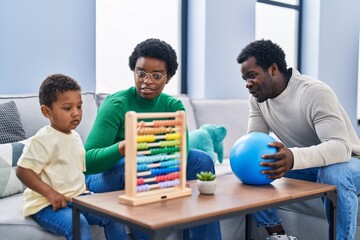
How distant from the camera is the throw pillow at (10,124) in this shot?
6.39ft

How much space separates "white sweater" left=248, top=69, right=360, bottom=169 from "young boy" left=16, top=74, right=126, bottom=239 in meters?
0.81

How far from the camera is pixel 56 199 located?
58.9 inches

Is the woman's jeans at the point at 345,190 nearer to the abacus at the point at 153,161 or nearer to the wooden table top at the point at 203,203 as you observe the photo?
the wooden table top at the point at 203,203

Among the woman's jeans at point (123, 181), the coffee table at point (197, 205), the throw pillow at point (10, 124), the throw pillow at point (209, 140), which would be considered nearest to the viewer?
the coffee table at point (197, 205)

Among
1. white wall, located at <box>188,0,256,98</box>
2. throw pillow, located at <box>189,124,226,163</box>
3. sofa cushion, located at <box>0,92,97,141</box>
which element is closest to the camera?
sofa cushion, located at <box>0,92,97,141</box>

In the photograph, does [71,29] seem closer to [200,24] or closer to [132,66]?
[132,66]

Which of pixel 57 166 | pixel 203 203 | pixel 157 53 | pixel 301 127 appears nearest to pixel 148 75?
pixel 157 53

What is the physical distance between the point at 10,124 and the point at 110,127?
0.55 meters

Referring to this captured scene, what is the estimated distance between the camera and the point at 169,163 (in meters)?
1.43

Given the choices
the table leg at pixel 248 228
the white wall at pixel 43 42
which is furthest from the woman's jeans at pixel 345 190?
the white wall at pixel 43 42

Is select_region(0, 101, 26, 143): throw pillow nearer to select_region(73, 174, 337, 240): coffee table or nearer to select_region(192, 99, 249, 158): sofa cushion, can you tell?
select_region(73, 174, 337, 240): coffee table

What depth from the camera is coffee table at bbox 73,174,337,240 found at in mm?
1147

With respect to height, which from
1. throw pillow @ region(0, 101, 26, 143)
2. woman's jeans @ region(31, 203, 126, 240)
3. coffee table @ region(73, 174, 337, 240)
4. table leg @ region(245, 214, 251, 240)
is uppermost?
Result: throw pillow @ region(0, 101, 26, 143)

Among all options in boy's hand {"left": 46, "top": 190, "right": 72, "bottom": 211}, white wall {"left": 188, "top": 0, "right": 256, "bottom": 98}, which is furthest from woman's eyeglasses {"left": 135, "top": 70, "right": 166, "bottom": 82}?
white wall {"left": 188, "top": 0, "right": 256, "bottom": 98}
